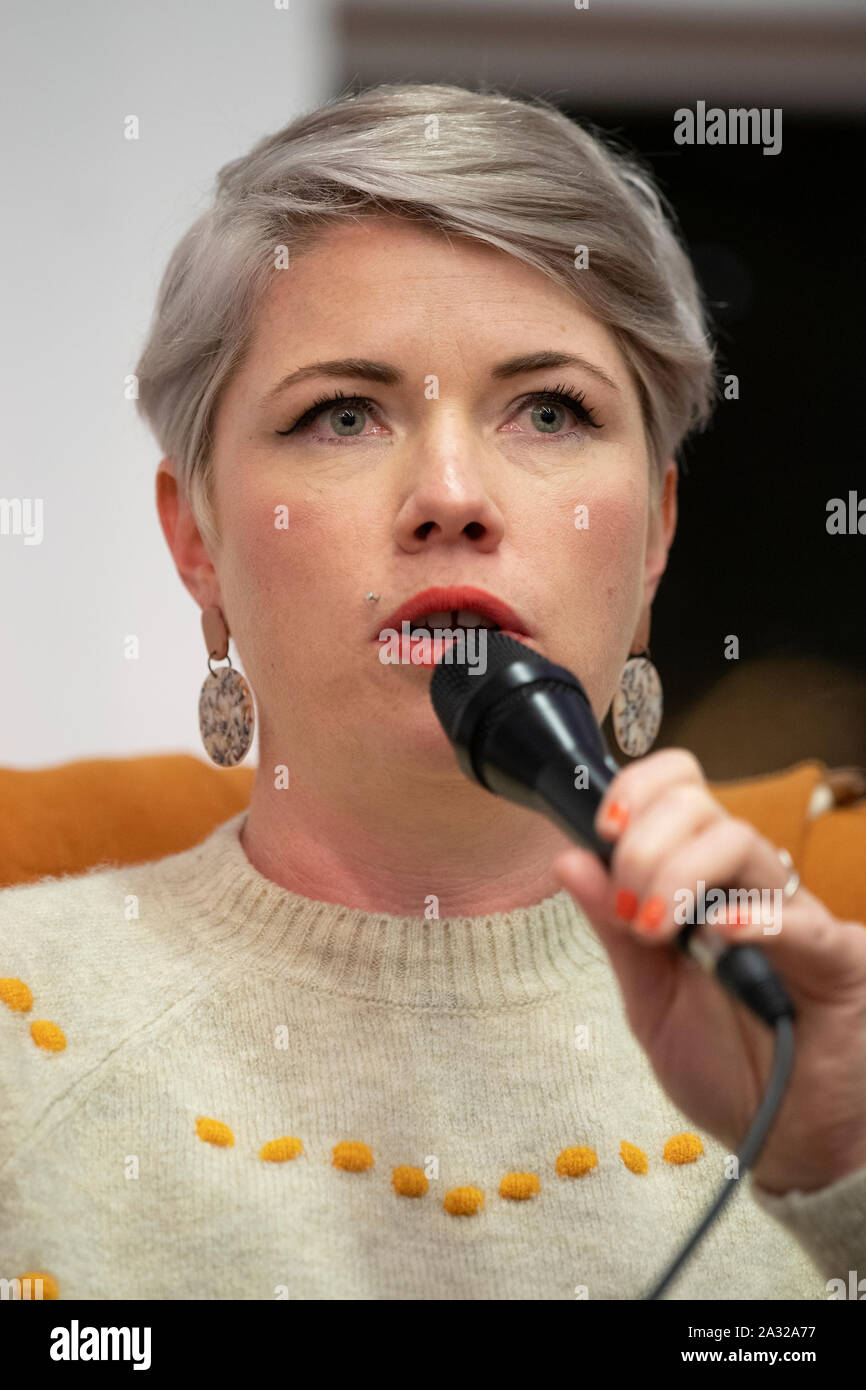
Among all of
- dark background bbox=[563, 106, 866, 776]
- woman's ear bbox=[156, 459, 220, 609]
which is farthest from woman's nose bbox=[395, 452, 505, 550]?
dark background bbox=[563, 106, 866, 776]

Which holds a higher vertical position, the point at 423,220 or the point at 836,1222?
the point at 423,220

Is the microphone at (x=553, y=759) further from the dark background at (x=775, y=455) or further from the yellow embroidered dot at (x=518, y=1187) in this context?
the dark background at (x=775, y=455)

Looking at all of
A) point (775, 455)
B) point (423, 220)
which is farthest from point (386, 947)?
point (775, 455)

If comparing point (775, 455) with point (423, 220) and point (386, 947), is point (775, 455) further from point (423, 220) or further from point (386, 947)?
point (386, 947)

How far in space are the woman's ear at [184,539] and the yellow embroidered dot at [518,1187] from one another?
23.5 inches

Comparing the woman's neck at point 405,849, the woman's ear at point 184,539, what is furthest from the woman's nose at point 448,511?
the woman's ear at point 184,539

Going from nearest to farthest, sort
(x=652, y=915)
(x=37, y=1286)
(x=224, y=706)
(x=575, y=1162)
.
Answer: (x=652, y=915)
(x=37, y=1286)
(x=575, y=1162)
(x=224, y=706)

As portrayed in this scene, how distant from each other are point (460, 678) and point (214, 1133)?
47 cm

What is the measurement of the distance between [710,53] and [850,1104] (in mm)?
1461

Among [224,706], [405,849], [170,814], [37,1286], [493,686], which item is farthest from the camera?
[170,814]

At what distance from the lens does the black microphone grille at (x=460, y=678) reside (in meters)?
0.81

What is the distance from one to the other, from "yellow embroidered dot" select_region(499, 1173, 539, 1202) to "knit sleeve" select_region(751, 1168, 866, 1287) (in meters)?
0.26

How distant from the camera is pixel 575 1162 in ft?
3.62
